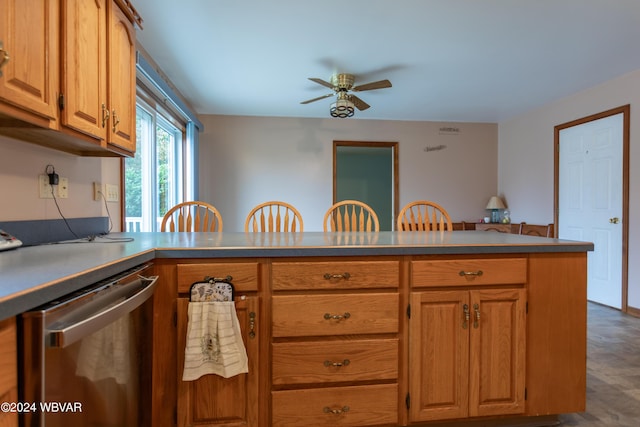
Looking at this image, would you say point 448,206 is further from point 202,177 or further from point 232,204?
point 202,177

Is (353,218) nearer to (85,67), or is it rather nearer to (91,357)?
(85,67)

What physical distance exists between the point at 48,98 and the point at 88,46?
34cm

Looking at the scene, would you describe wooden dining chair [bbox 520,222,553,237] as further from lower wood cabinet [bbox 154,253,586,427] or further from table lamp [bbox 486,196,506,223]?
lower wood cabinet [bbox 154,253,586,427]

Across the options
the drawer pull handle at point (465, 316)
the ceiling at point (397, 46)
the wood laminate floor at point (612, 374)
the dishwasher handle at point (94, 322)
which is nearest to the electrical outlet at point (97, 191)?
the dishwasher handle at point (94, 322)

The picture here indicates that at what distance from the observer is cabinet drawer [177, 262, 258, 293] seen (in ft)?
4.16

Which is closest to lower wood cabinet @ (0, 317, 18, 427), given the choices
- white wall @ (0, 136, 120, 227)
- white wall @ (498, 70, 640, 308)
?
white wall @ (0, 136, 120, 227)

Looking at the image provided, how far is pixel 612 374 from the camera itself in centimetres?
211

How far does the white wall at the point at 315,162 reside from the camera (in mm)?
4773

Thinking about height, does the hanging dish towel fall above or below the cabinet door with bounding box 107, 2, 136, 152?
below

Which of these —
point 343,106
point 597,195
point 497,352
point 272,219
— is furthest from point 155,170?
point 597,195

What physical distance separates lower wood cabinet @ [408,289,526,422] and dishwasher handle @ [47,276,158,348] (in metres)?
1.02

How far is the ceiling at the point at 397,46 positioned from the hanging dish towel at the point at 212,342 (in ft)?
6.50

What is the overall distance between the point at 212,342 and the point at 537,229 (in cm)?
465

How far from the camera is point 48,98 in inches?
43.1
